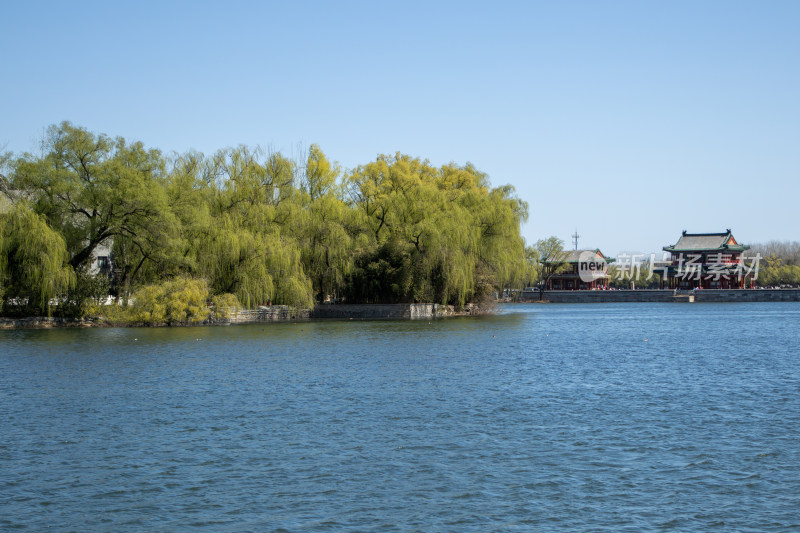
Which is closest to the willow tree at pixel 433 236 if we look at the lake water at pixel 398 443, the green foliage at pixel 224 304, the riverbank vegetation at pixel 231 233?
the riverbank vegetation at pixel 231 233

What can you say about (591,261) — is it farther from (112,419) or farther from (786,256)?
(112,419)

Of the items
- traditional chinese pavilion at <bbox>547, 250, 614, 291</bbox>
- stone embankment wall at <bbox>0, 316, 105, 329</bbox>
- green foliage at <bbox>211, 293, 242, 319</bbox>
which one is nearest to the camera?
stone embankment wall at <bbox>0, 316, 105, 329</bbox>

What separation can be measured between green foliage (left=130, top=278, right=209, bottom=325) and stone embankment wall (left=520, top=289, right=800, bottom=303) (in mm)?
63279

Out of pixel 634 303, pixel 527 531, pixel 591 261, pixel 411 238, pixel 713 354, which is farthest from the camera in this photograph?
pixel 591 261

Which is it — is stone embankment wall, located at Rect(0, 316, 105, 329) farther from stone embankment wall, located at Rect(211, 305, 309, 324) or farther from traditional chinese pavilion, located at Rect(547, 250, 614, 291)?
traditional chinese pavilion, located at Rect(547, 250, 614, 291)

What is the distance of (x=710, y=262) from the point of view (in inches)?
3755

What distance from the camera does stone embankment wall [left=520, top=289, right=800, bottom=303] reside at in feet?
289

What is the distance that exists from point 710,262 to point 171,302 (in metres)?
75.4

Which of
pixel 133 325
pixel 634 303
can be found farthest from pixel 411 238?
pixel 634 303

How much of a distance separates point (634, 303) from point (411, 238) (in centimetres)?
5170

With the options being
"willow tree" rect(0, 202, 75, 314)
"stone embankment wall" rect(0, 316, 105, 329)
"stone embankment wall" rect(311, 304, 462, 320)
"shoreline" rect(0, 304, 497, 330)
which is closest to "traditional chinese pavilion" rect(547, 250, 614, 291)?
"shoreline" rect(0, 304, 497, 330)

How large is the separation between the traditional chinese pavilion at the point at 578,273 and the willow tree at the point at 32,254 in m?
76.8

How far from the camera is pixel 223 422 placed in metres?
14.5

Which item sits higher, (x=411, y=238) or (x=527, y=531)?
(x=411, y=238)
